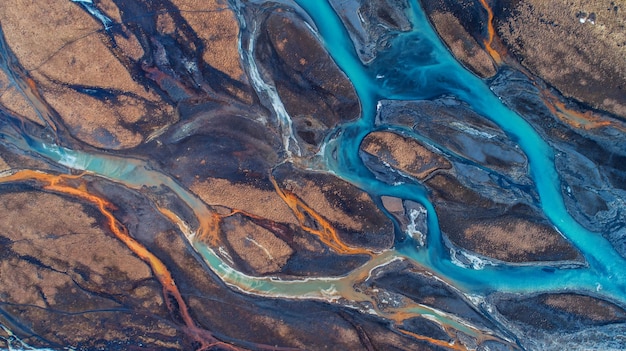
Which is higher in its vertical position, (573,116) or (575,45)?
(575,45)

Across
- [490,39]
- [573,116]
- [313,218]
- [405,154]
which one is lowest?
[313,218]

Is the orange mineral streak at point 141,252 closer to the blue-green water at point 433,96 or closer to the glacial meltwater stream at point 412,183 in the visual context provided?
the glacial meltwater stream at point 412,183

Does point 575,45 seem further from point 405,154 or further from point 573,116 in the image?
point 405,154

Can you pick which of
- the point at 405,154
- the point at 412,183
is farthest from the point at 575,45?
the point at 412,183

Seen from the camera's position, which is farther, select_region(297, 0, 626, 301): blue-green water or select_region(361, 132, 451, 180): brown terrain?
select_region(297, 0, 626, 301): blue-green water

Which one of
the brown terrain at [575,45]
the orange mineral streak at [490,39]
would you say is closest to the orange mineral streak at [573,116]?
the brown terrain at [575,45]

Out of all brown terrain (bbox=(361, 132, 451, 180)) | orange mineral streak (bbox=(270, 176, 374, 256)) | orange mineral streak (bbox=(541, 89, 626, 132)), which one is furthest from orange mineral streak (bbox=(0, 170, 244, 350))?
orange mineral streak (bbox=(541, 89, 626, 132))

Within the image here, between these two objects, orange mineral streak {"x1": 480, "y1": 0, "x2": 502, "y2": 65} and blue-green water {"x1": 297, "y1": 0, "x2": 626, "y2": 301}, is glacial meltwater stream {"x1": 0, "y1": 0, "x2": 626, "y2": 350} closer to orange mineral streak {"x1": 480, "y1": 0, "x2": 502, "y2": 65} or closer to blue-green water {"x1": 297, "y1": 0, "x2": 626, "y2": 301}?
blue-green water {"x1": 297, "y1": 0, "x2": 626, "y2": 301}
